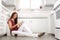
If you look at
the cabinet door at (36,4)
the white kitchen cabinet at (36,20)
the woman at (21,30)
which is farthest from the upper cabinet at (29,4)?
the woman at (21,30)

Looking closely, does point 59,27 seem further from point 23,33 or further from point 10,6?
point 10,6

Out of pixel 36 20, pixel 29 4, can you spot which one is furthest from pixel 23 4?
pixel 36 20

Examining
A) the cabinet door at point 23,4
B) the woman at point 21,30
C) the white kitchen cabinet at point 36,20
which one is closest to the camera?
the woman at point 21,30

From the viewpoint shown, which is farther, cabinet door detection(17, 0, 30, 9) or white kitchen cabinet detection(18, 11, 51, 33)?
cabinet door detection(17, 0, 30, 9)

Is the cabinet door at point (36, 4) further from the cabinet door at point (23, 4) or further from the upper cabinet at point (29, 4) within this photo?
the cabinet door at point (23, 4)

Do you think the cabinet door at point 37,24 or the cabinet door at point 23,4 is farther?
the cabinet door at point 23,4

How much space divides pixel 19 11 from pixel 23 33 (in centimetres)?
149

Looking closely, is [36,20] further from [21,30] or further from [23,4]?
[21,30]

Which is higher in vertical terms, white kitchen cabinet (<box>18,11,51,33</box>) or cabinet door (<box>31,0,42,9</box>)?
cabinet door (<box>31,0,42,9</box>)

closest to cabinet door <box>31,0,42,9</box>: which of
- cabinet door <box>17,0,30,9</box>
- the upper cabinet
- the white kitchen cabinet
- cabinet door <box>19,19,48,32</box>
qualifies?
the upper cabinet

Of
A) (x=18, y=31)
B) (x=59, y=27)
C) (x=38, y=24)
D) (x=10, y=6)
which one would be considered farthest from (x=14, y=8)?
(x=59, y=27)

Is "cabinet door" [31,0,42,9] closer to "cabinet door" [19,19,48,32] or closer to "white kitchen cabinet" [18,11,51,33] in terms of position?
"white kitchen cabinet" [18,11,51,33]

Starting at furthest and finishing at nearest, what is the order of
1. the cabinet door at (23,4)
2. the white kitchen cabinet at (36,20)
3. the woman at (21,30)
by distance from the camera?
the cabinet door at (23,4)
the white kitchen cabinet at (36,20)
the woman at (21,30)

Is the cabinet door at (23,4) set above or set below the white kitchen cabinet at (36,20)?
above
